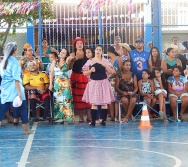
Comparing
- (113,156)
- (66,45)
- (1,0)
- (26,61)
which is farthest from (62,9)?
(113,156)

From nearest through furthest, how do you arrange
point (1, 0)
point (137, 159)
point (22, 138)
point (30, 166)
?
point (30, 166) < point (137, 159) < point (22, 138) < point (1, 0)

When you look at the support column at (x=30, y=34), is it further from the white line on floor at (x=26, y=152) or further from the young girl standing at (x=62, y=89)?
the white line on floor at (x=26, y=152)

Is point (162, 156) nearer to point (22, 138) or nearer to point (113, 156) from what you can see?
point (113, 156)

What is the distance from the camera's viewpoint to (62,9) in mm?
22031

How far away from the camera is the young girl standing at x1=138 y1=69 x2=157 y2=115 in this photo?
615 inches

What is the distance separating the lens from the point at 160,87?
15805 millimetres

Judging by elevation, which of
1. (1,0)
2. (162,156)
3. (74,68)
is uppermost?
(1,0)

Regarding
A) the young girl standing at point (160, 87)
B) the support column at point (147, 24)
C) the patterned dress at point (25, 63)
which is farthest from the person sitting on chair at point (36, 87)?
the support column at point (147, 24)

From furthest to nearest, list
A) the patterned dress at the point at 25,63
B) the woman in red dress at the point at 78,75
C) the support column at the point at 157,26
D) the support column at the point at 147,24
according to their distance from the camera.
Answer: the support column at the point at 147,24 < the support column at the point at 157,26 < the patterned dress at the point at 25,63 < the woman in red dress at the point at 78,75

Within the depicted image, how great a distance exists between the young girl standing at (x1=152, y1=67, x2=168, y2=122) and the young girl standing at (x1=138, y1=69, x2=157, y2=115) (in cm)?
15

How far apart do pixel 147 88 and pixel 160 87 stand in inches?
14.9

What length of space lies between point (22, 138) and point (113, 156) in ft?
10.2

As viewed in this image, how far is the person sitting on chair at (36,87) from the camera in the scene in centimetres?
1530

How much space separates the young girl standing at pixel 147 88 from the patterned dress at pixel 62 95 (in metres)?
1.83
